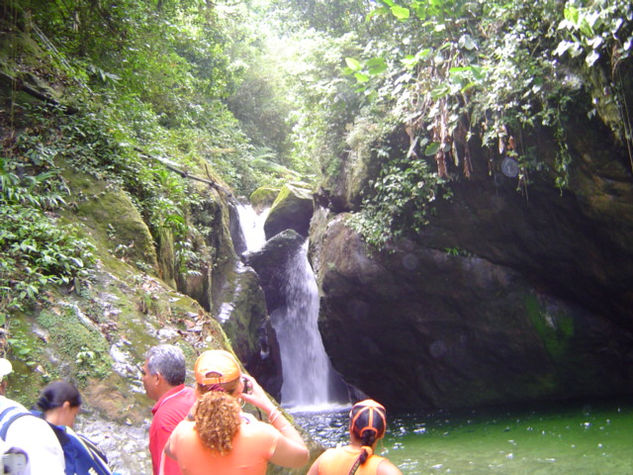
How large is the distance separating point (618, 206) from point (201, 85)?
36.9 feet

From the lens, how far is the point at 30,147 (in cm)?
630

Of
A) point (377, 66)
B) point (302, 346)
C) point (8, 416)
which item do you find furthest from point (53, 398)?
point (302, 346)

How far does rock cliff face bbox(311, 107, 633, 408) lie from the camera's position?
32.0 ft

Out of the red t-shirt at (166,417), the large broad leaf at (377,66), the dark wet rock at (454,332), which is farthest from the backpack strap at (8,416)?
the dark wet rock at (454,332)

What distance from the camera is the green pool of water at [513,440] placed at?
6.77 meters

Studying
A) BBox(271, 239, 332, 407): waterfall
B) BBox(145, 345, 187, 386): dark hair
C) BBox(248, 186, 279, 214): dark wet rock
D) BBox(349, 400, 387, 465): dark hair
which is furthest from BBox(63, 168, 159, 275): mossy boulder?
BBox(248, 186, 279, 214): dark wet rock

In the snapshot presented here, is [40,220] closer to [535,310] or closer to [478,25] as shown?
[478,25]

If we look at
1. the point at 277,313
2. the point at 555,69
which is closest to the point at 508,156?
the point at 555,69

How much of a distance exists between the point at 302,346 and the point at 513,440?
808 cm

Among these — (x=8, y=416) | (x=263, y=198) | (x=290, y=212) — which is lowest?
(x=8, y=416)

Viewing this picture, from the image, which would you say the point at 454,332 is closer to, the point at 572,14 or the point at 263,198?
the point at 572,14

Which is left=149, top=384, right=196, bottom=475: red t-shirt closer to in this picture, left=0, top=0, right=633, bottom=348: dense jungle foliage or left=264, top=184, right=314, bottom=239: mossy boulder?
left=0, top=0, right=633, bottom=348: dense jungle foliage

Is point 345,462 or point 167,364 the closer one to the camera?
point 345,462

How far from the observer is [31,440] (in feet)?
7.43
